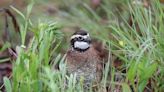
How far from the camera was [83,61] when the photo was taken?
4141 millimetres

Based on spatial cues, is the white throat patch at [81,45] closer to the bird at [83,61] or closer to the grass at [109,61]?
the bird at [83,61]

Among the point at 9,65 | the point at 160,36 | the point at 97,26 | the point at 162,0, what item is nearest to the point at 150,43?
the point at 160,36

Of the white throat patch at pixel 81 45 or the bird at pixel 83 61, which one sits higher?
the white throat patch at pixel 81 45

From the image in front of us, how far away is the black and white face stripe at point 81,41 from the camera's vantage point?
4152 mm

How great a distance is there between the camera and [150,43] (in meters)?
4.14

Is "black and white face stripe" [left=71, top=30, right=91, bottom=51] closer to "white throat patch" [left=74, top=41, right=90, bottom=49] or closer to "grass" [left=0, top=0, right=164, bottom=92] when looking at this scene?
"white throat patch" [left=74, top=41, right=90, bottom=49]

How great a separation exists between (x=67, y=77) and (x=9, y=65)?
4.71 ft

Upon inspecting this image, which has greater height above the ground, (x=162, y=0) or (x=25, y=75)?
(x=162, y=0)

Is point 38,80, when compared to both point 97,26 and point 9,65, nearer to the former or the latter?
point 9,65

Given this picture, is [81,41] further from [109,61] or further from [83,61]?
[109,61]

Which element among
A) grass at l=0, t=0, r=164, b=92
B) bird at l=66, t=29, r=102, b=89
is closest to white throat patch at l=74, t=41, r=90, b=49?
bird at l=66, t=29, r=102, b=89

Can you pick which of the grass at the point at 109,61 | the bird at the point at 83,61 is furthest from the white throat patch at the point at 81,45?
the grass at the point at 109,61

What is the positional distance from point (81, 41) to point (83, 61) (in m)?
0.13

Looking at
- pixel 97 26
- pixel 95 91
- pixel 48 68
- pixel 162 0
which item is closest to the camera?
pixel 48 68
